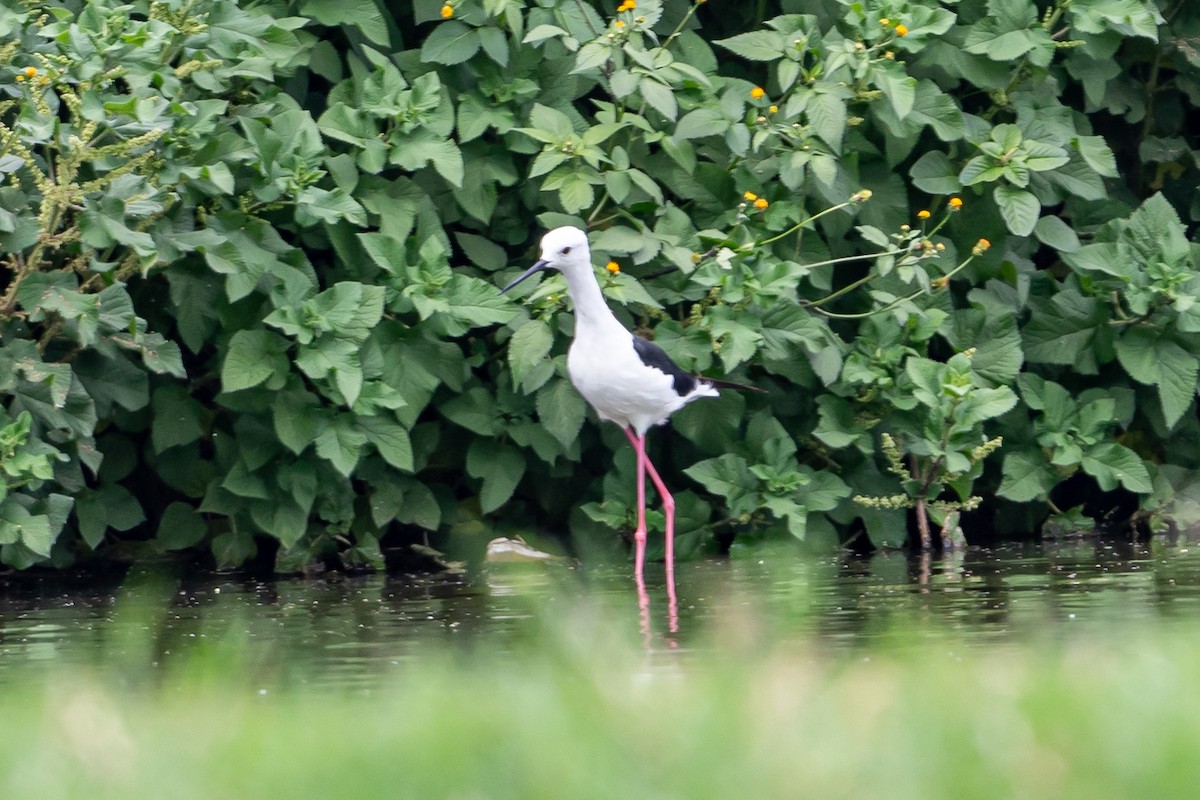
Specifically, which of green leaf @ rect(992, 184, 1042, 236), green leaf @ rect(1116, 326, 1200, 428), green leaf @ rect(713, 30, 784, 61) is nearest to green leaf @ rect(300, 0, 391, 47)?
green leaf @ rect(713, 30, 784, 61)

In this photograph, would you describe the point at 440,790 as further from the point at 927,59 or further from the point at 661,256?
the point at 927,59

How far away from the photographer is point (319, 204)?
7977 mm

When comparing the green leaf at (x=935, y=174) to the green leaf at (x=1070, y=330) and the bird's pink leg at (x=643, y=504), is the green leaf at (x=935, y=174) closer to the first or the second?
the green leaf at (x=1070, y=330)

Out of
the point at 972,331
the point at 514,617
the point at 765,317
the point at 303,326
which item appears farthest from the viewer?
the point at 972,331

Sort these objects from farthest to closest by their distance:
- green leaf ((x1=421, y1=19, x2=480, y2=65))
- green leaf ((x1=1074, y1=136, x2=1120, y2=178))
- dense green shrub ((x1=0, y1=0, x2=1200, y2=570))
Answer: green leaf ((x1=1074, y1=136, x2=1120, y2=178)) < green leaf ((x1=421, y1=19, x2=480, y2=65)) < dense green shrub ((x1=0, y1=0, x2=1200, y2=570))

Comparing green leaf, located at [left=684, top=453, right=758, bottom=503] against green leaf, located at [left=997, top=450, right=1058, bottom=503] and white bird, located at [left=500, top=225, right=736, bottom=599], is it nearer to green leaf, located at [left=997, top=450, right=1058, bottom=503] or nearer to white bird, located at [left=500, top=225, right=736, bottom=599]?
white bird, located at [left=500, top=225, right=736, bottom=599]

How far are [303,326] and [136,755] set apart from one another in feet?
16.4

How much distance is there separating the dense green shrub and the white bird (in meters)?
0.17

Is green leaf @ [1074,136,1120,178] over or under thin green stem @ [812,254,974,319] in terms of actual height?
over

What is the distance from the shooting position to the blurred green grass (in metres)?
2.83

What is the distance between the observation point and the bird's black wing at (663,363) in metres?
8.41

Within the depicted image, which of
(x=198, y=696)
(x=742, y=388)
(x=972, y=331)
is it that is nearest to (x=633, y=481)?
(x=742, y=388)

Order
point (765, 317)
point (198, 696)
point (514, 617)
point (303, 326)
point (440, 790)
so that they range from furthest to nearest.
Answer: point (765, 317) < point (303, 326) < point (514, 617) < point (198, 696) < point (440, 790)

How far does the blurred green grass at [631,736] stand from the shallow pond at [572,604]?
4.82 ft
